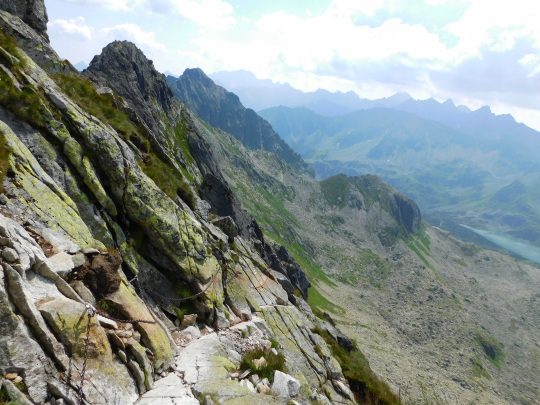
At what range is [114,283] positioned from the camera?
1406cm

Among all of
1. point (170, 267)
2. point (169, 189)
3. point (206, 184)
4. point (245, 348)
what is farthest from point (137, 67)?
point (245, 348)

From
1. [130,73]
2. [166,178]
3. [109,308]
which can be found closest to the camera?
[109,308]

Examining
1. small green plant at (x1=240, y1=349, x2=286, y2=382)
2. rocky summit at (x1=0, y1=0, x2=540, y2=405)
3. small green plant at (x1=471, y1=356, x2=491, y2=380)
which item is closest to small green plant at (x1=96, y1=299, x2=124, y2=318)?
rocky summit at (x1=0, y1=0, x2=540, y2=405)

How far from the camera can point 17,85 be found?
60.2ft

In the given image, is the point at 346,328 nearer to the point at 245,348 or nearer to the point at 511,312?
the point at 245,348

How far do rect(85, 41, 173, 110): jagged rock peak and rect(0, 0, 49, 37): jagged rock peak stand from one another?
34.3 metres

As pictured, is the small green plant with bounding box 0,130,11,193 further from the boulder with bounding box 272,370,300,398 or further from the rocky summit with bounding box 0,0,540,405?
the boulder with bounding box 272,370,300,398

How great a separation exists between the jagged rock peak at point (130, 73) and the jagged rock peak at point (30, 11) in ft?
113

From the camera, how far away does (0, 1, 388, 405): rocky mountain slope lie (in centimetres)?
1013

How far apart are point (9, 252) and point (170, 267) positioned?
11.3m

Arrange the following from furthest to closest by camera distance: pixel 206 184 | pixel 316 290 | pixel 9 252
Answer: pixel 316 290
pixel 206 184
pixel 9 252

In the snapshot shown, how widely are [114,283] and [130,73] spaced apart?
285ft

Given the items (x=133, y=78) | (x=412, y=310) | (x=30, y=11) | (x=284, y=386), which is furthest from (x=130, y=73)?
(x=412, y=310)

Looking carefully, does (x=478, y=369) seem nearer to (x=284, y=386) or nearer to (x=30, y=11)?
(x=284, y=386)
